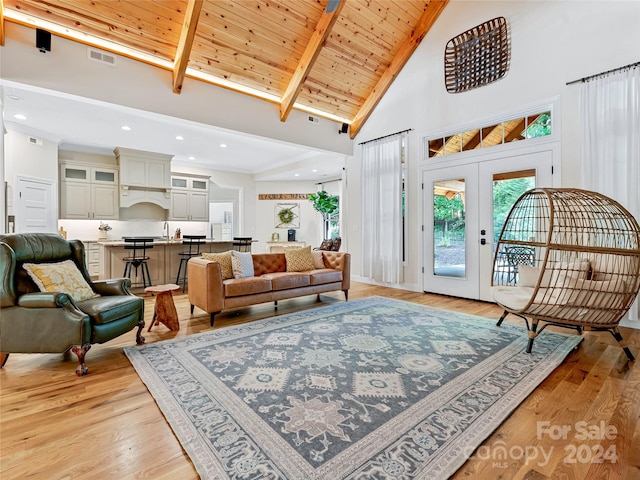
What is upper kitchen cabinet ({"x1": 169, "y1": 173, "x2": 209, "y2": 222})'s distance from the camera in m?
8.26

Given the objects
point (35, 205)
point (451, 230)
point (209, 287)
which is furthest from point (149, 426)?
point (35, 205)

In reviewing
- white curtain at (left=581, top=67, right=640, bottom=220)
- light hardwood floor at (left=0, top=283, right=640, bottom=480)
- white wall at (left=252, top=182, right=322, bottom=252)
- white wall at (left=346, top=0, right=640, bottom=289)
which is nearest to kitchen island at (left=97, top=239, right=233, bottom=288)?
light hardwood floor at (left=0, top=283, right=640, bottom=480)

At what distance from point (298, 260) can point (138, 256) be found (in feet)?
9.36

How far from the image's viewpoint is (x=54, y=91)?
140 inches

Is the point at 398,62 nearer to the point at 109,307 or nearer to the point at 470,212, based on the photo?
the point at 470,212

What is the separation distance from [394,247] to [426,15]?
4009 mm

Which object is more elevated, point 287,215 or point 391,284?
point 287,215

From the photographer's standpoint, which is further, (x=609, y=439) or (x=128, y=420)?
(x=128, y=420)

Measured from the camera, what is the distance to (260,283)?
392cm

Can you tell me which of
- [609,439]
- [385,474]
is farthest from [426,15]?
[385,474]

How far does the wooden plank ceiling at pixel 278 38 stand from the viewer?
355 cm

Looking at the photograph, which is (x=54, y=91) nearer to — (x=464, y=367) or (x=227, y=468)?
(x=227, y=468)

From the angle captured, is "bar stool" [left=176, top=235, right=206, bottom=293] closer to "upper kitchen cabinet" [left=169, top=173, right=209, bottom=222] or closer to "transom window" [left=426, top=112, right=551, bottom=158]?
"upper kitchen cabinet" [left=169, top=173, right=209, bottom=222]

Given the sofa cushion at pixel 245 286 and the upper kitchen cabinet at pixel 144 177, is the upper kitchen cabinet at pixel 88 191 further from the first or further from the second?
the sofa cushion at pixel 245 286
